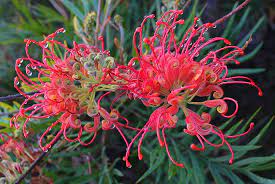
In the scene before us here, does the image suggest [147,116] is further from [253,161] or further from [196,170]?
[253,161]

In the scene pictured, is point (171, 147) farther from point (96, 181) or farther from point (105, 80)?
point (105, 80)

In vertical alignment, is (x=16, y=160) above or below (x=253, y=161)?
above

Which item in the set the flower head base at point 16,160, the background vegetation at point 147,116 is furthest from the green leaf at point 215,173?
the flower head base at point 16,160

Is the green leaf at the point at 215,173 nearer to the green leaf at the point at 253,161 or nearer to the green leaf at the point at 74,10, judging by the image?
the green leaf at the point at 253,161

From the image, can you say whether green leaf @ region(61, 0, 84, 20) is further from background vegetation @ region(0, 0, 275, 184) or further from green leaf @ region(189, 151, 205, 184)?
green leaf @ region(189, 151, 205, 184)

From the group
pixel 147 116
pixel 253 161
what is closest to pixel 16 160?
pixel 147 116

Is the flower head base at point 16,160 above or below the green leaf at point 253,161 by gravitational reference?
above

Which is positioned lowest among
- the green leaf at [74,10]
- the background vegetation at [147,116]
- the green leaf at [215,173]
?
the green leaf at [215,173]

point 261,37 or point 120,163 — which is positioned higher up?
point 261,37

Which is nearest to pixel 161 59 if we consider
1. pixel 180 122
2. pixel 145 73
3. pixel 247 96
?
pixel 145 73

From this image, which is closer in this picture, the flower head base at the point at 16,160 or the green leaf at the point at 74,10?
the flower head base at the point at 16,160

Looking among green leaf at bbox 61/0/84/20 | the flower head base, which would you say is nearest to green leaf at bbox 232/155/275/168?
the flower head base
